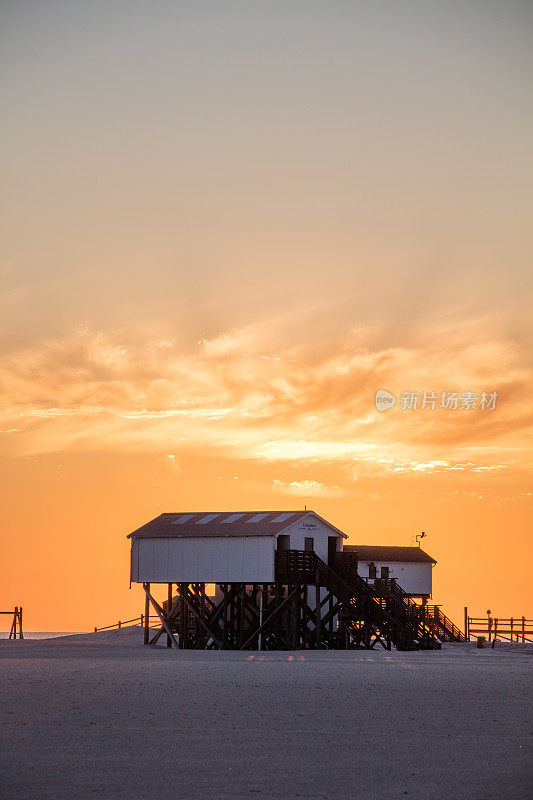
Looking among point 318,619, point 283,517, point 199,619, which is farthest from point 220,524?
point 318,619

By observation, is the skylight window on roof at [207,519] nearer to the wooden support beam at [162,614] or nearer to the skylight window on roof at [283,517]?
the skylight window on roof at [283,517]

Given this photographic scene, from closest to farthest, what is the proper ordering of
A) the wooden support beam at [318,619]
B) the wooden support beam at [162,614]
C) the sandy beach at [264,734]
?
the sandy beach at [264,734] < the wooden support beam at [318,619] < the wooden support beam at [162,614]

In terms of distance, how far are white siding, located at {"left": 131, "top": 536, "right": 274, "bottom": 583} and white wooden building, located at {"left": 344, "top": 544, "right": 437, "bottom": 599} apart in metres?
20.4

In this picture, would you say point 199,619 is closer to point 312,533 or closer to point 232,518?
point 232,518

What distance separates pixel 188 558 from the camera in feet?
172

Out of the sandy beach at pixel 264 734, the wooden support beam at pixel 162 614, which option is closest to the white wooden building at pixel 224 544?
the wooden support beam at pixel 162 614

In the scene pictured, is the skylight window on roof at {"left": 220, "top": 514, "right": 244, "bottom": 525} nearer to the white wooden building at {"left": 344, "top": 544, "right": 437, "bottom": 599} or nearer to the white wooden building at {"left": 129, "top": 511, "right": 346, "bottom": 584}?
the white wooden building at {"left": 129, "top": 511, "right": 346, "bottom": 584}

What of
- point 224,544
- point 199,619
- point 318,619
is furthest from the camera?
point 199,619

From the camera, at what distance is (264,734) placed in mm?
17469

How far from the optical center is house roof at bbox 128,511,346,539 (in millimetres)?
51250

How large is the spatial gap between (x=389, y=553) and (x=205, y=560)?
79.9 ft

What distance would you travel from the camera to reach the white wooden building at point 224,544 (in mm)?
50562

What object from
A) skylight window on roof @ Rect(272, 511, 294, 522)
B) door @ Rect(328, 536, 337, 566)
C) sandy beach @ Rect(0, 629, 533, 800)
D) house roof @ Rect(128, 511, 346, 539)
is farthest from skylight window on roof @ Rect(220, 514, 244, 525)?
sandy beach @ Rect(0, 629, 533, 800)

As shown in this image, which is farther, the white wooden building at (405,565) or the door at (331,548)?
the white wooden building at (405,565)
